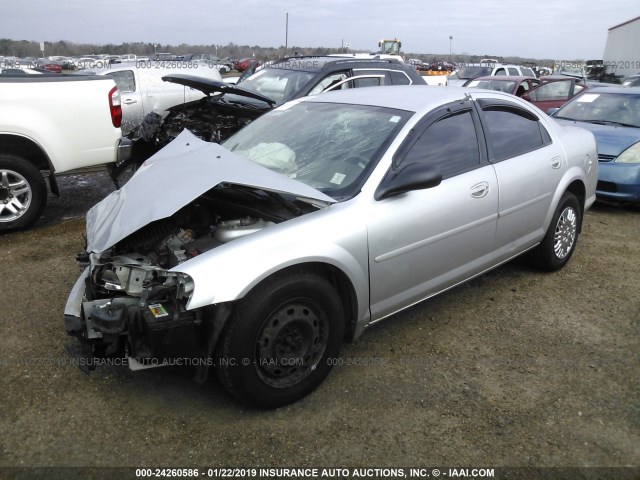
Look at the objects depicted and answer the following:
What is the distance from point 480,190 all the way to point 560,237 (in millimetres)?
1474

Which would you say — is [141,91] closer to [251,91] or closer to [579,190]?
[251,91]

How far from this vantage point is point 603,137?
6.91 metres

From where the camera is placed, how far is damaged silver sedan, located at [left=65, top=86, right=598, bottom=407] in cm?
249

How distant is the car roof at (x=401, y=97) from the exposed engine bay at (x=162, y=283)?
1.11m

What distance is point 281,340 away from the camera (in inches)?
106

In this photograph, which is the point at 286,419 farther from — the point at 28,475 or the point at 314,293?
the point at 28,475

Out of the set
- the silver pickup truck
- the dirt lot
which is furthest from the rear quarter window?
the silver pickup truck

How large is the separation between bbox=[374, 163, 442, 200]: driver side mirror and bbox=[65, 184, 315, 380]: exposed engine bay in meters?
0.46

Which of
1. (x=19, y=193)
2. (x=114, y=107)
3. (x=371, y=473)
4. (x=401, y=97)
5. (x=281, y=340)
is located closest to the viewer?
(x=371, y=473)

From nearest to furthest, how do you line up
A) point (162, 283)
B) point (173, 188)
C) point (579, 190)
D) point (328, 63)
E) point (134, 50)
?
point (162, 283) → point (173, 188) → point (579, 190) → point (328, 63) → point (134, 50)

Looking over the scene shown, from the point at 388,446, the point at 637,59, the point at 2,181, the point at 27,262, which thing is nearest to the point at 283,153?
the point at 388,446

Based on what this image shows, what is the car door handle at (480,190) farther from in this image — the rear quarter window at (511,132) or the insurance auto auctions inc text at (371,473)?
the insurance auto auctions inc text at (371,473)

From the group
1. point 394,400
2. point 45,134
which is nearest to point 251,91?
point 45,134

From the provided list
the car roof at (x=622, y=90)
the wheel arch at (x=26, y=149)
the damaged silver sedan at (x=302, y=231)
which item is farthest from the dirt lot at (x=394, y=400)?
the car roof at (x=622, y=90)
